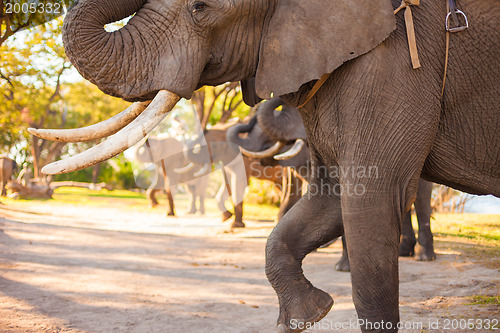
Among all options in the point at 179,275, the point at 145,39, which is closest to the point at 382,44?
the point at 145,39

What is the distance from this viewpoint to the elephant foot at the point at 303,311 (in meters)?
3.50

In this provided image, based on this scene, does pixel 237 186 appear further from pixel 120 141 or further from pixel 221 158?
pixel 120 141

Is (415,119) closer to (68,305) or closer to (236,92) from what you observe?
(68,305)

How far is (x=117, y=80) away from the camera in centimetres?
296

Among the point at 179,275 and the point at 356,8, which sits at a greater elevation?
the point at 356,8

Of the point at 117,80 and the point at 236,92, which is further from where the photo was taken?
the point at 236,92

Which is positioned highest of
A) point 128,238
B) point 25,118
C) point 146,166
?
point 25,118

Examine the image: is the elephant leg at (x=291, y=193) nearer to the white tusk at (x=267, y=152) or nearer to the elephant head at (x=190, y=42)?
the white tusk at (x=267, y=152)

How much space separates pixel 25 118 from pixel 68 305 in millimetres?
20009

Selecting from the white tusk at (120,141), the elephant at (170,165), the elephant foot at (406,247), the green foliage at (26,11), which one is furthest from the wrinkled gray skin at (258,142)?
the white tusk at (120,141)

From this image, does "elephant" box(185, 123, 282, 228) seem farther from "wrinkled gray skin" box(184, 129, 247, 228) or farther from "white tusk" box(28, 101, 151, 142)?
"white tusk" box(28, 101, 151, 142)

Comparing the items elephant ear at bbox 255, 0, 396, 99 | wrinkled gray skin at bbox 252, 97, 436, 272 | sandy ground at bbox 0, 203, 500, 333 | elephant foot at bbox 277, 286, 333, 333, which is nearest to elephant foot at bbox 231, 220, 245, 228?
sandy ground at bbox 0, 203, 500, 333

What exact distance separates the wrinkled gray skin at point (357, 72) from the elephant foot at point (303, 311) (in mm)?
539

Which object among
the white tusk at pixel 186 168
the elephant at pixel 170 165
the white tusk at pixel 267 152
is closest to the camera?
the white tusk at pixel 267 152
